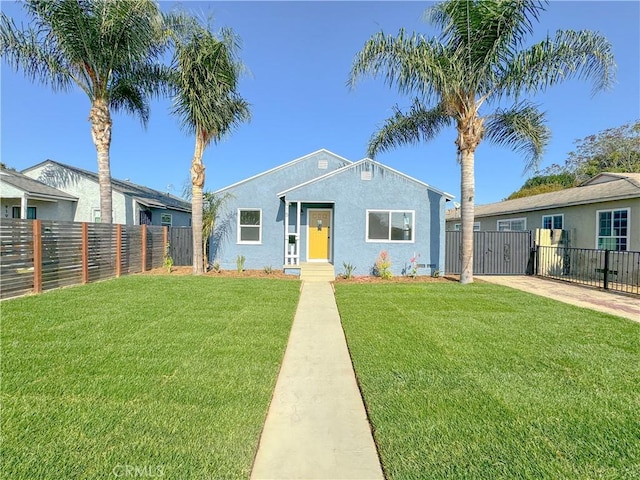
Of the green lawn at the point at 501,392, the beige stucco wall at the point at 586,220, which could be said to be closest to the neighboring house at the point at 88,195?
the green lawn at the point at 501,392

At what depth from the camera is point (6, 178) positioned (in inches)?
561

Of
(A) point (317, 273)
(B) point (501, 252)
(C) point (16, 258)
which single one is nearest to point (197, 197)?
(A) point (317, 273)

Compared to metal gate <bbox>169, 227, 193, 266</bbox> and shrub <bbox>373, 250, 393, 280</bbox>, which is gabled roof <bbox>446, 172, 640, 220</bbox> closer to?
shrub <bbox>373, 250, 393, 280</bbox>

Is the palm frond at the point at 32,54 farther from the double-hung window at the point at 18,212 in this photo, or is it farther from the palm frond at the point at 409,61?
the palm frond at the point at 409,61

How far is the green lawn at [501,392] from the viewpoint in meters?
2.33

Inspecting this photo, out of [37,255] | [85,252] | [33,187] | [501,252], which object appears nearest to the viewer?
[37,255]

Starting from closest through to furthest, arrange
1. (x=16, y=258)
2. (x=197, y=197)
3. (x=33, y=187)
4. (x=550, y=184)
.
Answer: (x=16, y=258)
(x=197, y=197)
(x=33, y=187)
(x=550, y=184)

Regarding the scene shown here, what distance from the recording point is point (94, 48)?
10.8 meters

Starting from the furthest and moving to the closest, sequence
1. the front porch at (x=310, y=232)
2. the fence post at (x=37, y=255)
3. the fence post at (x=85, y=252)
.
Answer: the front porch at (x=310, y=232) < the fence post at (x=85, y=252) < the fence post at (x=37, y=255)

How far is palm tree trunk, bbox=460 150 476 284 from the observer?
34.8 ft

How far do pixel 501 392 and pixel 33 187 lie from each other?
20.1m

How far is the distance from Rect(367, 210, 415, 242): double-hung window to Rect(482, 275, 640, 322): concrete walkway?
399cm

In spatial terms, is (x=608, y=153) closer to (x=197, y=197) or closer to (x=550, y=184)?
(x=550, y=184)

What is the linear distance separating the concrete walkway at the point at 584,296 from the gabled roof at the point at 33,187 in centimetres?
2045
